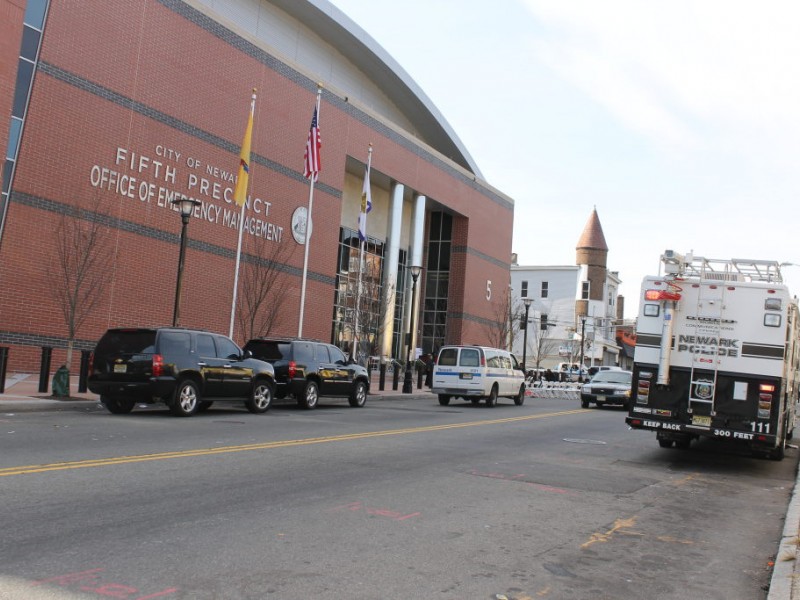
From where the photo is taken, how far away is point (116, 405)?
16500mm

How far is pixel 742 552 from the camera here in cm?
727

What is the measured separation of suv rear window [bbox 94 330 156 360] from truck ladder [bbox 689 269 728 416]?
10.4 meters

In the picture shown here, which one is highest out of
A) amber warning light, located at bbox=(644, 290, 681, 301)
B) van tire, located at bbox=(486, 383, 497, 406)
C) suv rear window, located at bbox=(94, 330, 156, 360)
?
amber warning light, located at bbox=(644, 290, 681, 301)

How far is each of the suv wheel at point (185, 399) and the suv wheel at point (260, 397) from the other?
5.87ft

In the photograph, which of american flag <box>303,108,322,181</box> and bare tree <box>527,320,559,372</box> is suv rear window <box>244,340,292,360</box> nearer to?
american flag <box>303,108,322,181</box>

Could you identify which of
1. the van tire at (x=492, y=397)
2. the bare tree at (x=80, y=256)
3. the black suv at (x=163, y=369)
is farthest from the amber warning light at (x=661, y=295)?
the van tire at (x=492, y=397)

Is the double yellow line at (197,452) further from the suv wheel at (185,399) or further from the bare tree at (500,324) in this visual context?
the bare tree at (500,324)

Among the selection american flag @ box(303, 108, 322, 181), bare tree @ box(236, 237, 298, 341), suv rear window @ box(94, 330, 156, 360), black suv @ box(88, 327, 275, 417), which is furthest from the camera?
bare tree @ box(236, 237, 298, 341)

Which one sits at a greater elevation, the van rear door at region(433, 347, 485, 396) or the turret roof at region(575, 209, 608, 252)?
the turret roof at region(575, 209, 608, 252)

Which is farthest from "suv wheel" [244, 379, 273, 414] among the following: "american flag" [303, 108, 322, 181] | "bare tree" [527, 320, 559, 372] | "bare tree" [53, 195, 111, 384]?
"bare tree" [527, 320, 559, 372]

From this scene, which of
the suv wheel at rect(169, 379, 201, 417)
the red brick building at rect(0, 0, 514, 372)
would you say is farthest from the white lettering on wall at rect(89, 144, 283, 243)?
the suv wheel at rect(169, 379, 201, 417)

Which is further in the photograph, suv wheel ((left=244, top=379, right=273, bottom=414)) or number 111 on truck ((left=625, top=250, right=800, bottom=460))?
suv wheel ((left=244, top=379, right=273, bottom=414))

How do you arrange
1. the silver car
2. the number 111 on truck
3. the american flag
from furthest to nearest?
the silver car → the american flag → the number 111 on truck

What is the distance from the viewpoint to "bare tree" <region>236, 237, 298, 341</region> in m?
29.2
